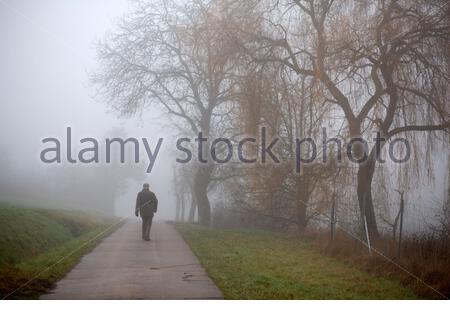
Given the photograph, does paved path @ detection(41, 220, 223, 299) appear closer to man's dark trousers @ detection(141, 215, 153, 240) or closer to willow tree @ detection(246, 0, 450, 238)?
man's dark trousers @ detection(141, 215, 153, 240)

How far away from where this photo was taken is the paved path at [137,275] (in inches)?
269

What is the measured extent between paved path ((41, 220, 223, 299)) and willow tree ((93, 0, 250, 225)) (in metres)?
3.88

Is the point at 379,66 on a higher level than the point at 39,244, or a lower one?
higher

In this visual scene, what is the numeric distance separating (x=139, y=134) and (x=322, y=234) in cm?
491

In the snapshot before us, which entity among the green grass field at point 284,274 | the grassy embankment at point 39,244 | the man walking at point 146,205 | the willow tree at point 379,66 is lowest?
the green grass field at point 284,274

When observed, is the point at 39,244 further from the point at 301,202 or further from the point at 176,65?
the point at 176,65

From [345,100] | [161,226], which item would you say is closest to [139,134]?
[345,100]

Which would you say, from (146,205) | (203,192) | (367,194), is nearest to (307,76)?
(367,194)

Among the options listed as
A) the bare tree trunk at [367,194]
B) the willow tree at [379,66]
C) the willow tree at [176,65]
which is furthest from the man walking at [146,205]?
the bare tree trunk at [367,194]

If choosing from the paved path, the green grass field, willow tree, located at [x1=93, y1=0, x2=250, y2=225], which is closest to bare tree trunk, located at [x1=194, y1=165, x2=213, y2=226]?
willow tree, located at [x1=93, y1=0, x2=250, y2=225]

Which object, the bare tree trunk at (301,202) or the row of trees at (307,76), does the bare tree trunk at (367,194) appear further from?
the bare tree trunk at (301,202)

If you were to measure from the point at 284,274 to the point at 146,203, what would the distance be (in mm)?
4445

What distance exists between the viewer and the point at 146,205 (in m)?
11.5

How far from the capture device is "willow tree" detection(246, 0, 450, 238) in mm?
9578
